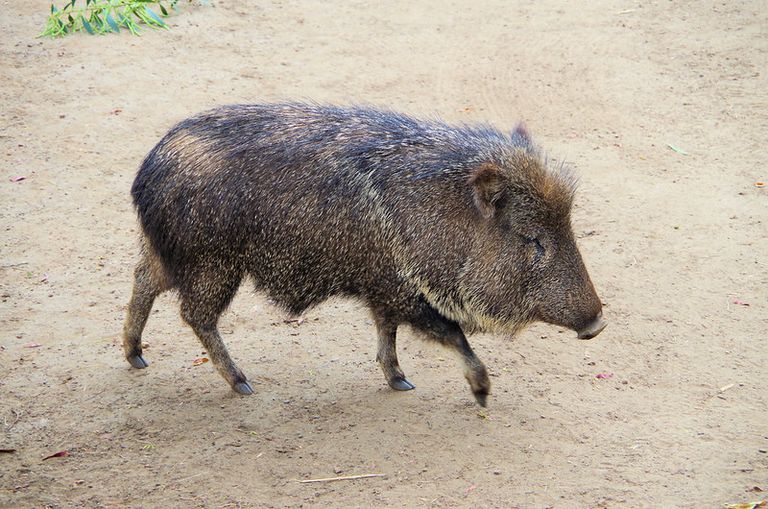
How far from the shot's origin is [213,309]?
4.33 meters

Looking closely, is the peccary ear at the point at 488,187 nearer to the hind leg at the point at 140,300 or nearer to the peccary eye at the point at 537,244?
the peccary eye at the point at 537,244

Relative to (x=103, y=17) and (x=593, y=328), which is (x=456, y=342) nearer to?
(x=593, y=328)

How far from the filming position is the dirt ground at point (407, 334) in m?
3.87

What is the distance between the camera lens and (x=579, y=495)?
365 cm

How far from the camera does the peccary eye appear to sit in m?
4.00

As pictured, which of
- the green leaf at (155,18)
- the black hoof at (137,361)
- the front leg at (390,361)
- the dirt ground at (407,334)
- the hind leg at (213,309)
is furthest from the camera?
the green leaf at (155,18)

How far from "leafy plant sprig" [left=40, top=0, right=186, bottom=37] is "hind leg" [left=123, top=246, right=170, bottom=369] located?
4211mm

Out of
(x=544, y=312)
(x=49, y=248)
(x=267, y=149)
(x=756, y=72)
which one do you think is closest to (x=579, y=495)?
(x=544, y=312)

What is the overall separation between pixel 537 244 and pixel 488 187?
319 mm

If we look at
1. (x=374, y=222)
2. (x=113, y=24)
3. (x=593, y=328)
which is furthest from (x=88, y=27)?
(x=593, y=328)

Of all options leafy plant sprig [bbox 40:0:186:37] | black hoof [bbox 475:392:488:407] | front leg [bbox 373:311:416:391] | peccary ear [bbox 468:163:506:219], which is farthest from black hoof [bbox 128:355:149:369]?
leafy plant sprig [bbox 40:0:186:37]

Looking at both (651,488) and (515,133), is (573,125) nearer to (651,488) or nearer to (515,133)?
(515,133)

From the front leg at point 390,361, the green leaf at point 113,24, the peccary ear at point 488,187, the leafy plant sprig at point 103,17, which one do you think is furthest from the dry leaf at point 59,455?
the green leaf at point 113,24

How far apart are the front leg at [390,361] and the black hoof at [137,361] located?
1161mm
